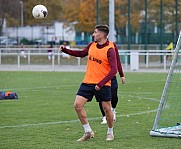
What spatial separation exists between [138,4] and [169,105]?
1645 inches

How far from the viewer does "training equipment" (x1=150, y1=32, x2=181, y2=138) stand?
36.5 ft

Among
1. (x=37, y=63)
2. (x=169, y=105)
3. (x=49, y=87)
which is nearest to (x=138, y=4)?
(x=37, y=63)

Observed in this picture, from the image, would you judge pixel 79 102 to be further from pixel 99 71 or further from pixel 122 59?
pixel 122 59

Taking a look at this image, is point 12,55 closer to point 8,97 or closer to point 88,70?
point 8,97

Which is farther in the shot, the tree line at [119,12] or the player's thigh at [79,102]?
the tree line at [119,12]

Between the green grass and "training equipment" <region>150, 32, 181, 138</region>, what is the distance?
0.83 feet

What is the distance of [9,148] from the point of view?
33.1 ft

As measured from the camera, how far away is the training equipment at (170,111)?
11.1 metres

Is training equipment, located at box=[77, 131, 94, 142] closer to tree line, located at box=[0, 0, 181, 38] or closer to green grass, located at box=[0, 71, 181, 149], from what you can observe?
green grass, located at box=[0, 71, 181, 149]

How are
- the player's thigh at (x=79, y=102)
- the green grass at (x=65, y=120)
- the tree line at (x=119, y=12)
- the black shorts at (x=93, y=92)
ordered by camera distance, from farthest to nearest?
the tree line at (x=119, y=12), the black shorts at (x=93, y=92), the player's thigh at (x=79, y=102), the green grass at (x=65, y=120)

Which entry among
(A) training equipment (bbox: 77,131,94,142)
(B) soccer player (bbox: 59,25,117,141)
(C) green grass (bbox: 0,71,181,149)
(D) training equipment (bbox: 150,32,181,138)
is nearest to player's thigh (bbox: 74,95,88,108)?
(B) soccer player (bbox: 59,25,117,141)

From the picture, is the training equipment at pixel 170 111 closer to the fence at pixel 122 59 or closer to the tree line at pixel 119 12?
the fence at pixel 122 59

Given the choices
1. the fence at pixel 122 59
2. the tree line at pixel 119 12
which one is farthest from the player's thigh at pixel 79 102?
the tree line at pixel 119 12

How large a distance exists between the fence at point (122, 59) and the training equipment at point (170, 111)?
646 inches
